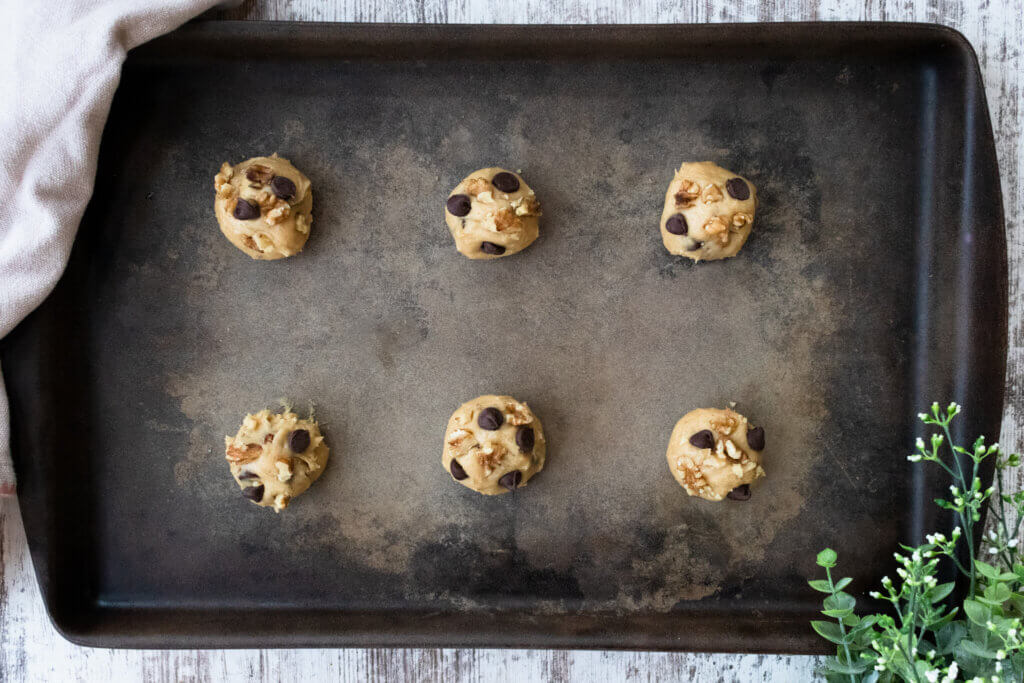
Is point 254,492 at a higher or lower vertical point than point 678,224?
lower

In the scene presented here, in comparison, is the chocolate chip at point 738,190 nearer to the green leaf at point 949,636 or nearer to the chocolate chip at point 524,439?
the chocolate chip at point 524,439

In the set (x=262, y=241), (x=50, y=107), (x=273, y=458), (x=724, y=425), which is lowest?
(x=273, y=458)

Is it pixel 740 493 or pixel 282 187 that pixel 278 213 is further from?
pixel 740 493

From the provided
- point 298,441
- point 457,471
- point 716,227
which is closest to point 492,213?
point 716,227

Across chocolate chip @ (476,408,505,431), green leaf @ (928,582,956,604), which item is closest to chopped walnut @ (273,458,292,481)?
chocolate chip @ (476,408,505,431)

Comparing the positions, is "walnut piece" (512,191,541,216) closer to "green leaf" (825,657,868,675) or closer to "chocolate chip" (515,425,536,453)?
"chocolate chip" (515,425,536,453)
